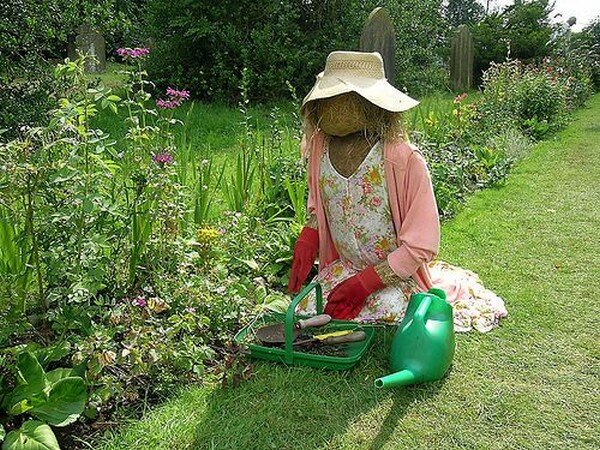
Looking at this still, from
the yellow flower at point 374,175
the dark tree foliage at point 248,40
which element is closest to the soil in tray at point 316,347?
the yellow flower at point 374,175

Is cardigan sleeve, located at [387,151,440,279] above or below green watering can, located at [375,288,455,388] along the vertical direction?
above

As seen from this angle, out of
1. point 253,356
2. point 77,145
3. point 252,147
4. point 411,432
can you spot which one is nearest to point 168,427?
point 253,356

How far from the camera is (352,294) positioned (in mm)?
3006

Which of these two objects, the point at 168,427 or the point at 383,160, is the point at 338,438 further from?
the point at 383,160

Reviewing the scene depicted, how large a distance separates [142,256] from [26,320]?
2.07ft

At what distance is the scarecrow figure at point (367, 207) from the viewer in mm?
2922

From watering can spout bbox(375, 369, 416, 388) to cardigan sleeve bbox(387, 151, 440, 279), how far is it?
1.75 ft

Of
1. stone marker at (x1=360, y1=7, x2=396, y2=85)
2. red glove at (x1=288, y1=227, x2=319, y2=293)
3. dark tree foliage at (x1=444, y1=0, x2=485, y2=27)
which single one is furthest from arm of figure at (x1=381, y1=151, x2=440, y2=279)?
dark tree foliage at (x1=444, y1=0, x2=485, y2=27)

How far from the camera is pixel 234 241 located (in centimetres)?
365

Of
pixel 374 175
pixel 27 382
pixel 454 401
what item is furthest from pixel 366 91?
pixel 27 382

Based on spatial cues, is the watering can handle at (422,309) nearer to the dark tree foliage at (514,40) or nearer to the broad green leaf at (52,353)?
the broad green leaf at (52,353)

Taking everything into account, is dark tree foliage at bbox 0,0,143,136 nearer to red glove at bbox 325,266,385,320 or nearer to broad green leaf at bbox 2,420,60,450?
red glove at bbox 325,266,385,320

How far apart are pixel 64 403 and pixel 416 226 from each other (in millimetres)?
1594

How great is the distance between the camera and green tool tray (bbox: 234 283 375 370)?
2.75 meters
